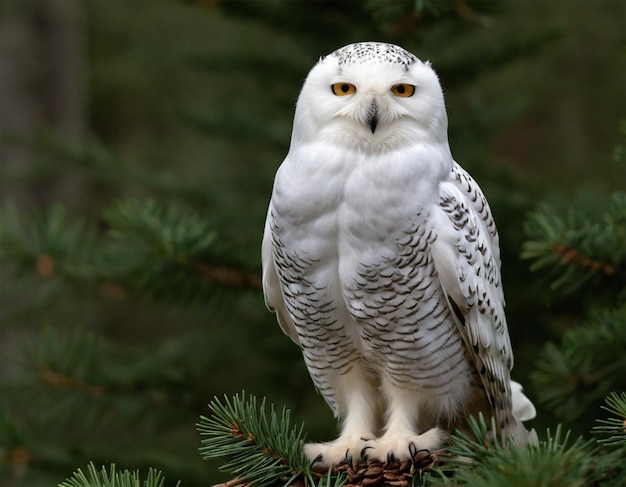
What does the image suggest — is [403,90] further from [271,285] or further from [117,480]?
[117,480]

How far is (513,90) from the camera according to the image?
4.54 m

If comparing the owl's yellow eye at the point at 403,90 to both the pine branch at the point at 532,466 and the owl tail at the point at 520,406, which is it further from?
the owl tail at the point at 520,406

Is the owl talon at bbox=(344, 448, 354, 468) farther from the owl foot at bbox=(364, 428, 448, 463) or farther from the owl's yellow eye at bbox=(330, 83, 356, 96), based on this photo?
the owl's yellow eye at bbox=(330, 83, 356, 96)

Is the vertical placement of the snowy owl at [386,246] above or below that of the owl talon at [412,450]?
above

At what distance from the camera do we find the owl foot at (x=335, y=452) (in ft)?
5.37

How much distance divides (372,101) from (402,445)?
0.77m

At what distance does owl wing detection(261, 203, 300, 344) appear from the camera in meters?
1.85

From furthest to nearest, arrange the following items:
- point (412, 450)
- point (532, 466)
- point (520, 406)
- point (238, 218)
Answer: point (238, 218) < point (520, 406) < point (412, 450) < point (532, 466)

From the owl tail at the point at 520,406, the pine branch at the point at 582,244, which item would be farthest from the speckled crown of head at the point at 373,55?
the owl tail at the point at 520,406

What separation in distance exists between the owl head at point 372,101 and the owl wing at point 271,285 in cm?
28

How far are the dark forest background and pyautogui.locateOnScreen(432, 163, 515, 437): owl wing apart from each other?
0.46 feet

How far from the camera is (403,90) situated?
1.65m

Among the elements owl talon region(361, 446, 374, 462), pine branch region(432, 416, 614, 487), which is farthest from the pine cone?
pine branch region(432, 416, 614, 487)

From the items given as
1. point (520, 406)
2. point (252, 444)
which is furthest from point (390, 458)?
point (520, 406)
